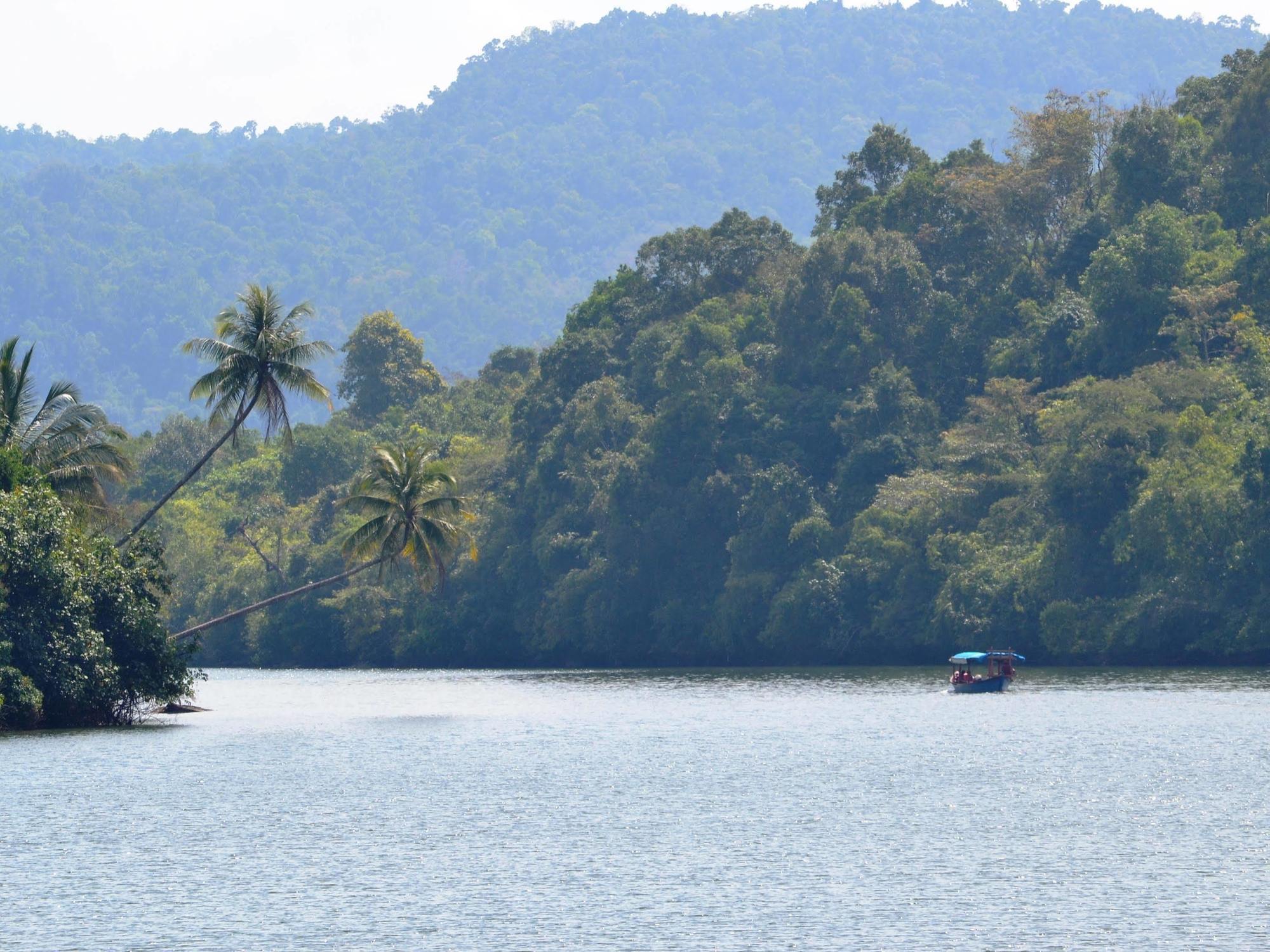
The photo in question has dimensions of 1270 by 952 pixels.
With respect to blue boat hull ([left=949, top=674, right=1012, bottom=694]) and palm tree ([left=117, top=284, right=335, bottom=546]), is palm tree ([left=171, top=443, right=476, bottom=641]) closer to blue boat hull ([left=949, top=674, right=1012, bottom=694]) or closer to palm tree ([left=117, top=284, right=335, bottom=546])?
palm tree ([left=117, top=284, right=335, bottom=546])

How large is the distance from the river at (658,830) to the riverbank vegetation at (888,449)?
718 inches

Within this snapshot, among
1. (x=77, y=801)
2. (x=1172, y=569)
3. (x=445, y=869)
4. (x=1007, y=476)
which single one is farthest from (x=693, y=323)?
(x=445, y=869)

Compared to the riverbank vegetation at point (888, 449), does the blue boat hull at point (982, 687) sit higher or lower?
lower

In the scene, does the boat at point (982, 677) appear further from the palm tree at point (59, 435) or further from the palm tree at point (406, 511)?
the palm tree at point (59, 435)

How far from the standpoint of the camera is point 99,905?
31797 millimetres

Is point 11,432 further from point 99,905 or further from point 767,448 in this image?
point 767,448

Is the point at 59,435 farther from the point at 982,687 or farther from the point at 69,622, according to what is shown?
the point at 982,687

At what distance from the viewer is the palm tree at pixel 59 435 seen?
6278 centimetres

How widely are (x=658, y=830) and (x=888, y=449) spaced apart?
6494 cm

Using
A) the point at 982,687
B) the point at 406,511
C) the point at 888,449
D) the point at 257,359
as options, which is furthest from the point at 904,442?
the point at 257,359

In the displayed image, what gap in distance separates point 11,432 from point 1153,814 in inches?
1562

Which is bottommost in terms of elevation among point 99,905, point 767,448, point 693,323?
point 99,905

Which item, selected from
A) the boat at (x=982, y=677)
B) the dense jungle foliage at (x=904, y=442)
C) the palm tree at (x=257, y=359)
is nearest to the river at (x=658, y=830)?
the boat at (x=982, y=677)

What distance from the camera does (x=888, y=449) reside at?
337ft
